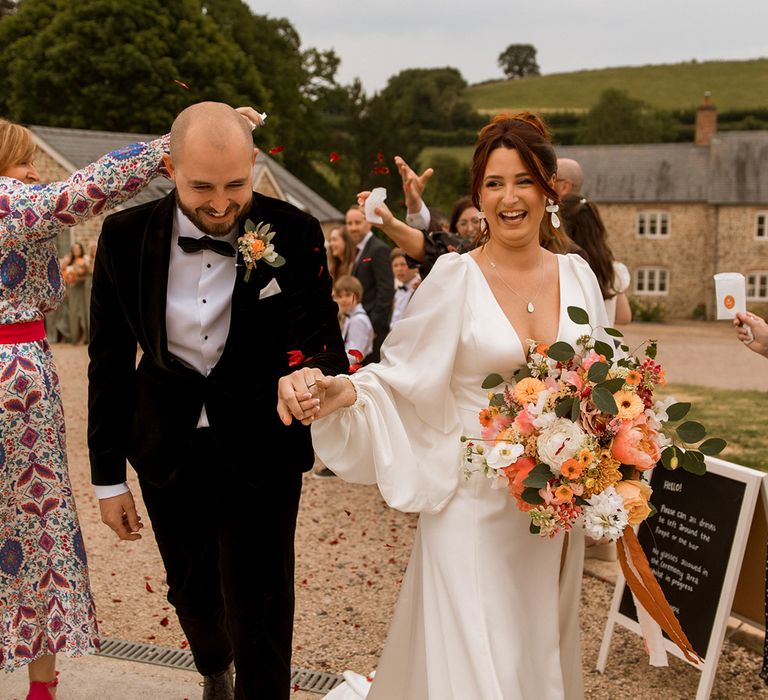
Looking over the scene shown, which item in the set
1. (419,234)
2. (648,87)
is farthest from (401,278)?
(648,87)

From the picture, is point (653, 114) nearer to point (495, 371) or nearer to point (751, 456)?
point (751, 456)

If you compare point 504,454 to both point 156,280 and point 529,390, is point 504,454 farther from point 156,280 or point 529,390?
point 156,280

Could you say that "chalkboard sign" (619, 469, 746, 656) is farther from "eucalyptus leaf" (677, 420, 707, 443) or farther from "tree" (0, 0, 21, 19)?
"tree" (0, 0, 21, 19)

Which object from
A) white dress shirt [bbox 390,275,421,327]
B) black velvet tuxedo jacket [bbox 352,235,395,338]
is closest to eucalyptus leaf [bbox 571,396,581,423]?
white dress shirt [bbox 390,275,421,327]

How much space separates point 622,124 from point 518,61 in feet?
183

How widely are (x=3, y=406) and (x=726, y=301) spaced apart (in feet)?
10.1

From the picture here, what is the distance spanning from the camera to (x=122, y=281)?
336 centimetres

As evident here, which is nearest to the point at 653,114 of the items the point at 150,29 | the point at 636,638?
the point at 150,29

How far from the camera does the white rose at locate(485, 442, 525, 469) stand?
2.97 meters

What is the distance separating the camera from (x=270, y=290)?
10.9ft

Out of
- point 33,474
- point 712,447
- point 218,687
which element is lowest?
point 218,687

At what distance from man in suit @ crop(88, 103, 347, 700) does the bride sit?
0.82 feet

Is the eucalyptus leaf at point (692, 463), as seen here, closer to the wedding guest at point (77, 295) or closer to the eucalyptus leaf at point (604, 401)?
the eucalyptus leaf at point (604, 401)

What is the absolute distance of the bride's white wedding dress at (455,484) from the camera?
10.6ft
